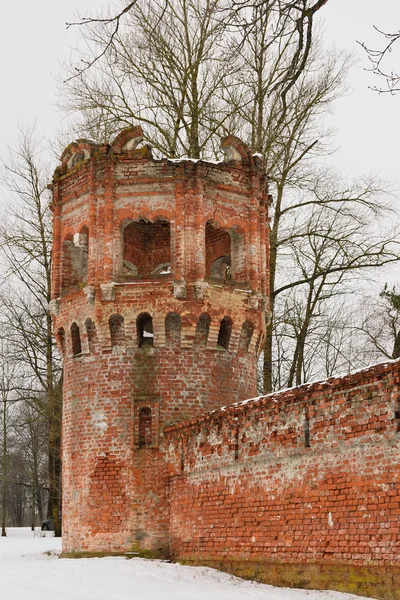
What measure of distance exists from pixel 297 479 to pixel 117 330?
6.33 metres

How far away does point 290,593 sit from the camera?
11750 mm

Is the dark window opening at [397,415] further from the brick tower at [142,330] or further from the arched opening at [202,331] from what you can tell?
the arched opening at [202,331]

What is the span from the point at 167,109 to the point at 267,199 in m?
7.47

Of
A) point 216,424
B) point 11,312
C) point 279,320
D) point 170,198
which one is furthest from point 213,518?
point 11,312

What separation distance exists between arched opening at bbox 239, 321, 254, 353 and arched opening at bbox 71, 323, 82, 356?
11.4 ft

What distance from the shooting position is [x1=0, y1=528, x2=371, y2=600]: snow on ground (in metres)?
11.9

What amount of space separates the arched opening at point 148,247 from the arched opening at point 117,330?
142 inches

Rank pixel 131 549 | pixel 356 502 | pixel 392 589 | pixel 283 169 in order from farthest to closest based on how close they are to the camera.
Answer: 1. pixel 283 169
2. pixel 131 549
3. pixel 356 502
4. pixel 392 589

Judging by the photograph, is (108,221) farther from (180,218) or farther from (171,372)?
(171,372)

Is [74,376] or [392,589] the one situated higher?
[74,376]

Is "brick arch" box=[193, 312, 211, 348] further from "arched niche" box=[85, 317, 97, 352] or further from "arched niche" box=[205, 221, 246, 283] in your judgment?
"arched niche" box=[85, 317, 97, 352]

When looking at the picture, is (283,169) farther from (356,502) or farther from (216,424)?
(356,502)

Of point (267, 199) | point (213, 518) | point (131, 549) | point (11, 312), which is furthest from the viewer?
point (11, 312)

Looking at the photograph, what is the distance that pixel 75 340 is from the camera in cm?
1831
